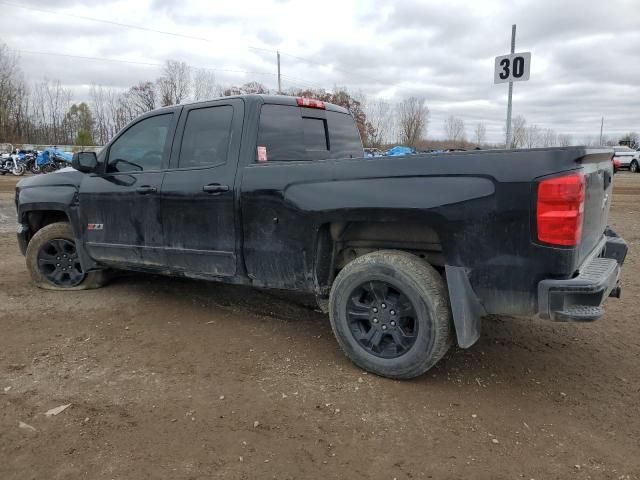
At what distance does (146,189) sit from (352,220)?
6.92 ft

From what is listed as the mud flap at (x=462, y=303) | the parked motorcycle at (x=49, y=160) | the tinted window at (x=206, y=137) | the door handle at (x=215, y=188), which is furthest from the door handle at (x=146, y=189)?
the parked motorcycle at (x=49, y=160)

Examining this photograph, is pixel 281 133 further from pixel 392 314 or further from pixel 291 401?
pixel 291 401

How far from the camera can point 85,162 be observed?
16.0ft

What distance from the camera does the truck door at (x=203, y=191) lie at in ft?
13.2

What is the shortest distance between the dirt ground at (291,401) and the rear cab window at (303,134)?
1.53 metres

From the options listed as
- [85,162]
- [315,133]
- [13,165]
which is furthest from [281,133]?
[13,165]

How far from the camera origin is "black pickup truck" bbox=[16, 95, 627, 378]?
2838 millimetres

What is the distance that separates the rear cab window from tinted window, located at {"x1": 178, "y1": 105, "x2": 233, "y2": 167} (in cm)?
32

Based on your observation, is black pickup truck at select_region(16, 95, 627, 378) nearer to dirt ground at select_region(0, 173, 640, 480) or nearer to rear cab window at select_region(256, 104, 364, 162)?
rear cab window at select_region(256, 104, 364, 162)

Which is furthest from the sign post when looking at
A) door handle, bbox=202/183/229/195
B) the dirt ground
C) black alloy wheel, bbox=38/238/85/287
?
black alloy wheel, bbox=38/238/85/287

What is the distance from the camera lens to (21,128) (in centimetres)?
6066

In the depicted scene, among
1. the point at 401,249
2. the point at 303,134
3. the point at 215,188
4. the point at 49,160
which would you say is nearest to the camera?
the point at 401,249

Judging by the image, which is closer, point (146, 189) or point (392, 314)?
point (392, 314)

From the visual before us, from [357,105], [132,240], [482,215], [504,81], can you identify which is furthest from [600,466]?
[357,105]
